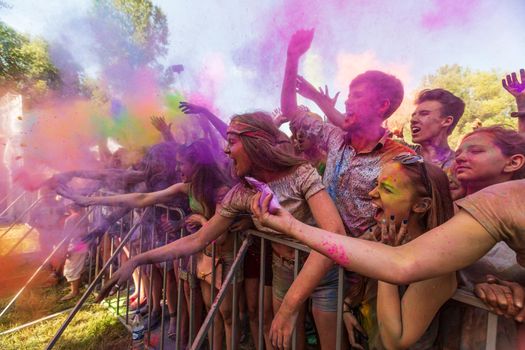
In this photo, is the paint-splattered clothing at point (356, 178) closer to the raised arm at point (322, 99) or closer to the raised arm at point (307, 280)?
the raised arm at point (307, 280)

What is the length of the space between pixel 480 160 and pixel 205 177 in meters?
2.15

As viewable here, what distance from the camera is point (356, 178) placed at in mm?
2025

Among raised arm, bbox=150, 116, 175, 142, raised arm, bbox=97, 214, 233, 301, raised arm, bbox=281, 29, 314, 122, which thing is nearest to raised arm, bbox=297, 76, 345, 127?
Result: raised arm, bbox=281, 29, 314, 122

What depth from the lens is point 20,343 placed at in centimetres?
354

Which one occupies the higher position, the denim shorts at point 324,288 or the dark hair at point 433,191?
the dark hair at point 433,191

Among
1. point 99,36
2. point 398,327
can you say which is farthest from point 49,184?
point 398,327

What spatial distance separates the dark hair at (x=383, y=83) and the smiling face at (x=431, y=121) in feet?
2.14

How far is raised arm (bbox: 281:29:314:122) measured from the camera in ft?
8.21

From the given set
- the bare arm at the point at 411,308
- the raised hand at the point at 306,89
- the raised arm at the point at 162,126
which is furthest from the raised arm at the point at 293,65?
the raised arm at the point at 162,126

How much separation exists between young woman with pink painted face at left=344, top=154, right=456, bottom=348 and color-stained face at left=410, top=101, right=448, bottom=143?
5.07 ft

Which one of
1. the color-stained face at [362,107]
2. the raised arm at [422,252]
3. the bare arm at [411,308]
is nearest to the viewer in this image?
the raised arm at [422,252]

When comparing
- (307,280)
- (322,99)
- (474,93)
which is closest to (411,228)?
(307,280)

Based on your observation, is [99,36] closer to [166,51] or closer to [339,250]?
[166,51]

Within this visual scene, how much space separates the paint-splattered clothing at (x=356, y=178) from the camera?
76.6 inches
